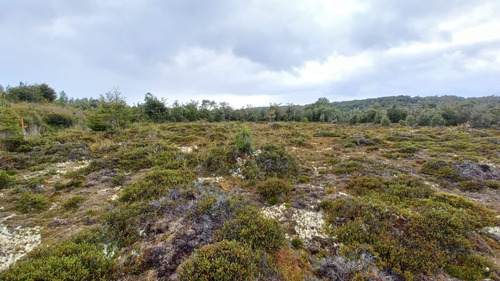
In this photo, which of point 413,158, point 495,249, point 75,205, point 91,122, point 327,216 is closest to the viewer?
point 495,249

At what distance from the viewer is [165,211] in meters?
4.20

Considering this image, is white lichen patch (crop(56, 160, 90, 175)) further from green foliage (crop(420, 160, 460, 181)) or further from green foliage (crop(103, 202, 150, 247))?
green foliage (crop(420, 160, 460, 181))

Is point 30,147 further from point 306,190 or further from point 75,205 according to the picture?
point 306,190

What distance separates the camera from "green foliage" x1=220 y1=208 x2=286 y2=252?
132 inches

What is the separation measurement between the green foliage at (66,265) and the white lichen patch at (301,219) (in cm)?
324

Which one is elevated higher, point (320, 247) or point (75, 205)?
point (75, 205)

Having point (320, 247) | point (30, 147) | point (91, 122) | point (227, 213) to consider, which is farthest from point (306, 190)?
point (91, 122)

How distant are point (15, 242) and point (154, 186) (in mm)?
2602

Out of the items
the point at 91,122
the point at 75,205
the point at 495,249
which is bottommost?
the point at 495,249

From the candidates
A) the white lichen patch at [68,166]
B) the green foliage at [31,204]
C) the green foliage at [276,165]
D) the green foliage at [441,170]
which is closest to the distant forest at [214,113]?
the white lichen patch at [68,166]

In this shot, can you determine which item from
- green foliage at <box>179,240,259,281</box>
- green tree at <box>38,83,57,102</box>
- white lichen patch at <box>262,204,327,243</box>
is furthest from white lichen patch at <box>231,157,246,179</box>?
green tree at <box>38,83,57,102</box>

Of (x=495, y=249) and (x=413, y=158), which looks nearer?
(x=495, y=249)

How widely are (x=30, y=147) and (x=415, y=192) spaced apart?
1801cm

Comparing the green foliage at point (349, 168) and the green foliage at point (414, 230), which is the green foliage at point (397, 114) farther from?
the green foliage at point (414, 230)
